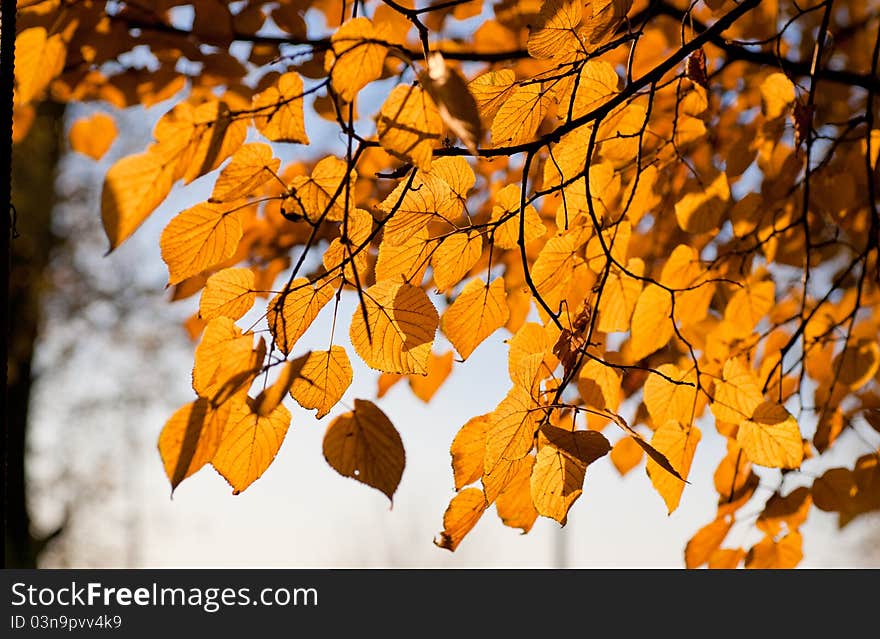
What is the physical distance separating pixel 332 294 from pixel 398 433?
111 mm

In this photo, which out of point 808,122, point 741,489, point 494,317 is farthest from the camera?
point 741,489

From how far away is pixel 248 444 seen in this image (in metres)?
0.52

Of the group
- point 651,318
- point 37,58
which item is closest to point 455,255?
point 651,318

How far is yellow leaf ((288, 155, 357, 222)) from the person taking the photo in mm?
531

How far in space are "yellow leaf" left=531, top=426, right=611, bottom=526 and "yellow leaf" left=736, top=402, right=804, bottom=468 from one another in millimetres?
255

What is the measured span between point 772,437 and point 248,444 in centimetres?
48

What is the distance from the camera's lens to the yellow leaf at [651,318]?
2.57 feet

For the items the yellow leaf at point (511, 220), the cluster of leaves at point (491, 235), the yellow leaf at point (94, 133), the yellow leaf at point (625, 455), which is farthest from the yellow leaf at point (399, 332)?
the yellow leaf at point (94, 133)

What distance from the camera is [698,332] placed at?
115cm

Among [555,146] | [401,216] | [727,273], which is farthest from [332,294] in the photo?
[727,273]

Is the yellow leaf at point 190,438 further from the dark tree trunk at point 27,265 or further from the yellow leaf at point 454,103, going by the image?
the dark tree trunk at point 27,265

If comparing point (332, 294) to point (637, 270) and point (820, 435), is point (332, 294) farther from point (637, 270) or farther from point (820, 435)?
point (820, 435)

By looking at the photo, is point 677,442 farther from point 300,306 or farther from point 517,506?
point 300,306
